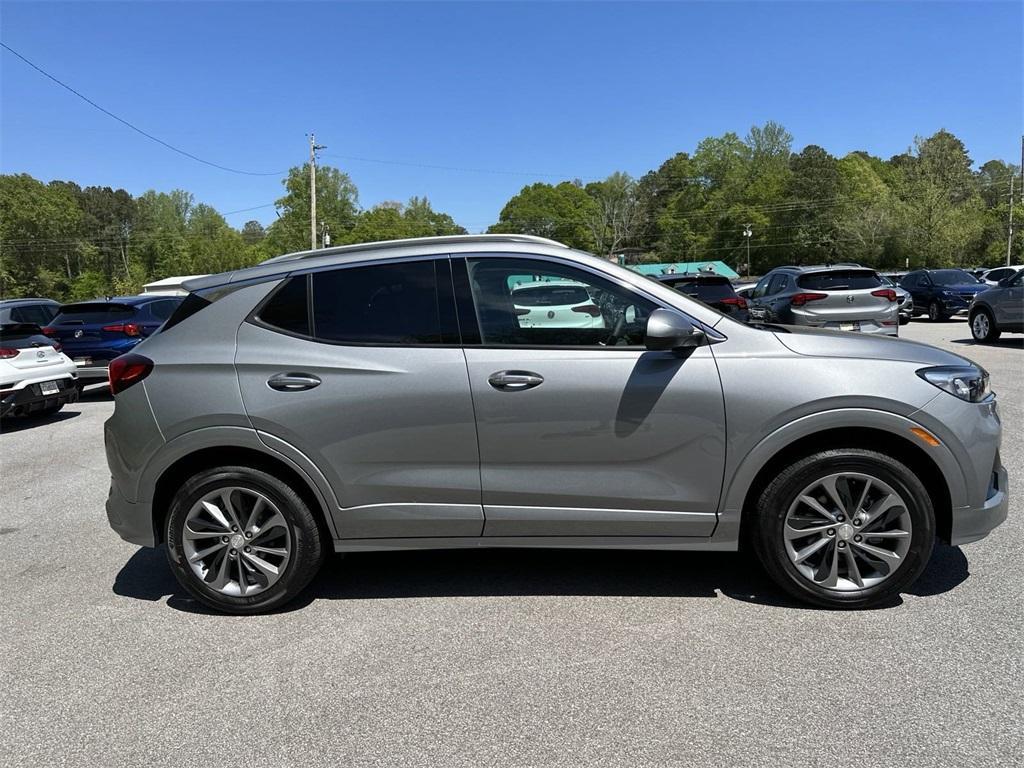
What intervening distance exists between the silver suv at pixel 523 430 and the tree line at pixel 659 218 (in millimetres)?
51622

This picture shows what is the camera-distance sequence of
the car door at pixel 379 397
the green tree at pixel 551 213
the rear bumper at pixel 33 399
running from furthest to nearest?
the green tree at pixel 551 213, the rear bumper at pixel 33 399, the car door at pixel 379 397

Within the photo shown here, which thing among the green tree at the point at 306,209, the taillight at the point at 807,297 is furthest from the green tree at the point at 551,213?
the taillight at the point at 807,297

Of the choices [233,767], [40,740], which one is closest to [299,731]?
[233,767]

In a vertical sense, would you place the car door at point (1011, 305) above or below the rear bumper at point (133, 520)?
above

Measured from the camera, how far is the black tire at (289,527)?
12.4 ft

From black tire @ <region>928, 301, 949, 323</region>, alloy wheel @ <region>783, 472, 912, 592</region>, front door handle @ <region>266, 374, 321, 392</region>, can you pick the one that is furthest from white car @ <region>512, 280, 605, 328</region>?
black tire @ <region>928, 301, 949, 323</region>

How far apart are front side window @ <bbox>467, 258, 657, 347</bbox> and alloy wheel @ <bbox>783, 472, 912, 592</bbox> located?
1161 mm

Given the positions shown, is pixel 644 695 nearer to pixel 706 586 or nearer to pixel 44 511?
pixel 706 586

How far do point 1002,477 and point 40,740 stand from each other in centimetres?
447

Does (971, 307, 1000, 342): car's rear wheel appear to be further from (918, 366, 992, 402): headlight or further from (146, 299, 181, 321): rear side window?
(146, 299, 181, 321): rear side window

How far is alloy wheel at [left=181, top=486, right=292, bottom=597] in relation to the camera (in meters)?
3.83

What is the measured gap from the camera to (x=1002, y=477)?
3.78 metres

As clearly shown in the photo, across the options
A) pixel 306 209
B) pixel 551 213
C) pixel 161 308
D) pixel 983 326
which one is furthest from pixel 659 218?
pixel 161 308

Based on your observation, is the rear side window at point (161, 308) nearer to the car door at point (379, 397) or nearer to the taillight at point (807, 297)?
the car door at point (379, 397)
